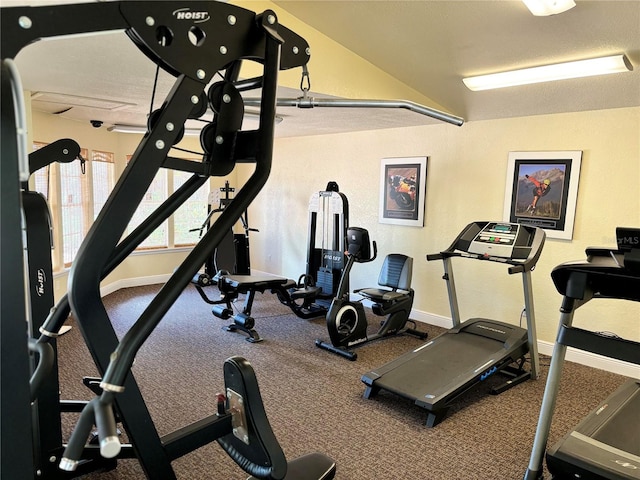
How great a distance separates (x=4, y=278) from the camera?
1026mm

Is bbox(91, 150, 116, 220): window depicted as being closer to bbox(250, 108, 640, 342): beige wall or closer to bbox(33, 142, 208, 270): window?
bbox(33, 142, 208, 270): window

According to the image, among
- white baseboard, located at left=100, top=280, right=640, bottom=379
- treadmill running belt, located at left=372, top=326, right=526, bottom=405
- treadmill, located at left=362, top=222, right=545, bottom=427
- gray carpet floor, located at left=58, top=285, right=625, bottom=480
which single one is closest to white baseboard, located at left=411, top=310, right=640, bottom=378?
white baseboard, located at left=100, top=280, right=640, bottom=379

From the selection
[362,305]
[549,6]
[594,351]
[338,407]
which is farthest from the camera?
[362,305]

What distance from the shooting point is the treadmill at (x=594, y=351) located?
1.94 meters

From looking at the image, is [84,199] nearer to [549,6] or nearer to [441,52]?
[441,52]

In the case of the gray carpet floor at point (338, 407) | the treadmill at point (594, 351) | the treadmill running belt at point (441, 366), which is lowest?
the gray carpet floor at point (338, 407)

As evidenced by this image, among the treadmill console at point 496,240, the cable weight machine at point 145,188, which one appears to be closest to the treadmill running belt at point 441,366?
the treadmill console at point 496,240

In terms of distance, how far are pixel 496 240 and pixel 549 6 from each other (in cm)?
170

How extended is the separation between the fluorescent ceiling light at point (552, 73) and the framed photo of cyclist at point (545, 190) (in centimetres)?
93

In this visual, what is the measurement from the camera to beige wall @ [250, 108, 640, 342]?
3.73 meters

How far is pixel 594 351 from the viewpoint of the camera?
78.6 inches

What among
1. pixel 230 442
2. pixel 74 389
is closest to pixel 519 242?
pixel 230 442

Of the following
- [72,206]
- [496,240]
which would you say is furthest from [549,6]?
[72,206]

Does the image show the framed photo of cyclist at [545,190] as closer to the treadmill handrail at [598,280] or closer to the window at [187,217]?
the treadmill handrail at [598,280]
